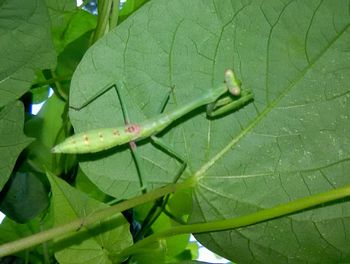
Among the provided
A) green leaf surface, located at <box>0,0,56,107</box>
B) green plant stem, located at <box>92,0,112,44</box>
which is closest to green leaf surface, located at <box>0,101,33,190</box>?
green leaf surface, located at <box>0,0,56,107</box>

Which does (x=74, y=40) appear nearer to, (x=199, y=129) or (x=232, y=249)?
(x=199, y=129)

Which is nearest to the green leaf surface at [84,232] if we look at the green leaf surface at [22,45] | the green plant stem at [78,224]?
the green plant stem at [78,224]

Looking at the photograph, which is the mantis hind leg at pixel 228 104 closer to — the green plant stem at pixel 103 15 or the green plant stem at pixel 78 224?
the green plant stem at pixel 78 224

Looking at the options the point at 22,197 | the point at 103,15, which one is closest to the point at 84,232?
the point at 22,197

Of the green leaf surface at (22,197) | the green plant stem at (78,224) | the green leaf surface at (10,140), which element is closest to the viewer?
the green plant stem at (78,224)

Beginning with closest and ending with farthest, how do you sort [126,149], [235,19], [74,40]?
[235,19], [126,149], [74,40]

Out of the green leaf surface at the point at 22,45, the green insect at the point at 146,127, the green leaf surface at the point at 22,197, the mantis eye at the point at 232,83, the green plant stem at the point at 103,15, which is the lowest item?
the green leaf surface at the point at 22,197

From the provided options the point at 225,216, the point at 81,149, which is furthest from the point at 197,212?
the point at 81,149
